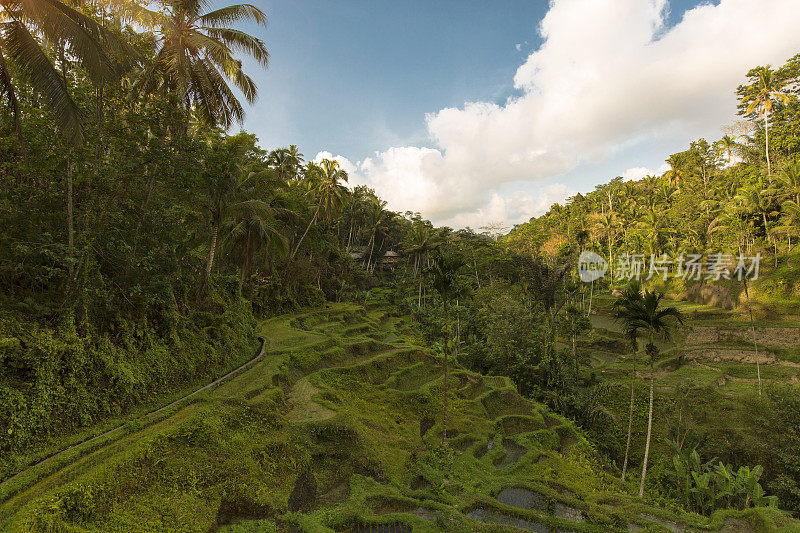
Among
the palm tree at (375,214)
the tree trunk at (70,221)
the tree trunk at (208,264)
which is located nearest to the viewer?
the tree trunk at (70,221)

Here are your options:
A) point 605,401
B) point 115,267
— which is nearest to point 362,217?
point 605,401

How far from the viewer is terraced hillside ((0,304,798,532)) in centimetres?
636

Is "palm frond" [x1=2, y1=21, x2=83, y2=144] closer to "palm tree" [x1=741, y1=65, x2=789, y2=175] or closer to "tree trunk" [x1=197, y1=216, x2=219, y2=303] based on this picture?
"tree trunk" [x1=197, y1=216, x2=219, y2=303]

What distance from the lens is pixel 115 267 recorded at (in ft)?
32.3

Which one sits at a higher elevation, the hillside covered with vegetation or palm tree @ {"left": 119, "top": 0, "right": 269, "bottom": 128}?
palm tree @ {"left": 119, "top": 0, "right": 269, "bottom": 128}

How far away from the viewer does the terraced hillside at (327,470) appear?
250 inches

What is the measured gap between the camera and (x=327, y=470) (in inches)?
392

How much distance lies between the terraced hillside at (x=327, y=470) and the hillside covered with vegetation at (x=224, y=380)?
6cm

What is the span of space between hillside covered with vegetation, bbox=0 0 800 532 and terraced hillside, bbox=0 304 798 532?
62 millimetres

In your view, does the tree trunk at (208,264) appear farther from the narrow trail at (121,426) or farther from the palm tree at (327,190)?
the palm tree at (327,190)

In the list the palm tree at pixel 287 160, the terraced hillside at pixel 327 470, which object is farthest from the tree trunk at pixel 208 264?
the palm tree at pixel 287 160

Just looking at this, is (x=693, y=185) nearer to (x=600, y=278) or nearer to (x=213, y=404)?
(x=600, y=278)

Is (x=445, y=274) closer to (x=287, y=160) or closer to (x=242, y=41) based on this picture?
(x=242, y=41)

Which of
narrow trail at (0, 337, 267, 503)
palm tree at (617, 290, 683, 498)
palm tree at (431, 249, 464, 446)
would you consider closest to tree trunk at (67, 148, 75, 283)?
narrow trail at (0, 337, 267, 503)
